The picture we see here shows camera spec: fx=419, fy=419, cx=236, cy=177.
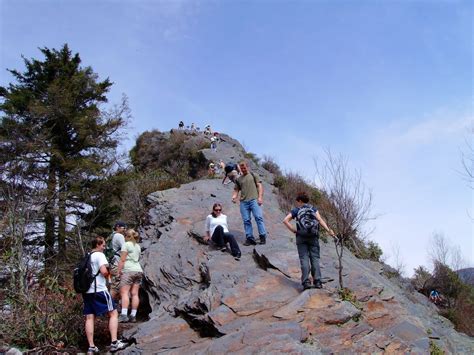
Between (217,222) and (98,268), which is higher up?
(217,222)

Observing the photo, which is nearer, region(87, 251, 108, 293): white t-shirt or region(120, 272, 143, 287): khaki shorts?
region(87, 251, 108, 293): white t-shirt

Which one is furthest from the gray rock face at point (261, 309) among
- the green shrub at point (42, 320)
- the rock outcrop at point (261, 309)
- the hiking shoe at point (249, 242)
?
the green shrub at point (42, 320)

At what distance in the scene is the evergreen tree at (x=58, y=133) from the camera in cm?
1752

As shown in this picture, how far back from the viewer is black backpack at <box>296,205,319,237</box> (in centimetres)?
714

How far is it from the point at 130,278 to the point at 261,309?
266 cm

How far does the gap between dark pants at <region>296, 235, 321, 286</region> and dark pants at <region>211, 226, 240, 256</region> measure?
220 centimetres

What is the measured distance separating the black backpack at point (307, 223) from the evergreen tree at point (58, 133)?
38.9ft

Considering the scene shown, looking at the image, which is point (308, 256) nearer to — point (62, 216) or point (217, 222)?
point (217, 222)

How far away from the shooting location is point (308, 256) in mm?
7211

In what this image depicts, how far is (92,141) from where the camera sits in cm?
1944

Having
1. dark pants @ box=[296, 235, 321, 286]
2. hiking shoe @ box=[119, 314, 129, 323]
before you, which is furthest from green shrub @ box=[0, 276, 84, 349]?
dark pants @ box=[296, 235, 321, 286]

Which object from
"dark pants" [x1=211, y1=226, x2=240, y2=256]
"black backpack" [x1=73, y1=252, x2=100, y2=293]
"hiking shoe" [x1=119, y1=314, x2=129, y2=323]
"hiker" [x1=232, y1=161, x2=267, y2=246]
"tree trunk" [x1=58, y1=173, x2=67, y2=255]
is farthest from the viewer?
"tree trunk" [x1=58, y1=173, x2=67, y2=255]

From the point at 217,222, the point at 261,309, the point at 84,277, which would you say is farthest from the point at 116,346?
the point at 217,222

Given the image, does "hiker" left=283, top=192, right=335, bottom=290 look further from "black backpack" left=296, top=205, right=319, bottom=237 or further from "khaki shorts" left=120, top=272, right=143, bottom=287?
"khaki shorts" left=120, top=272, right=143, bottom=287
